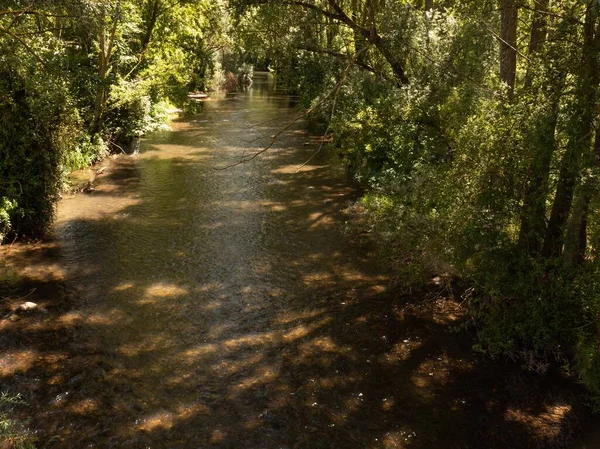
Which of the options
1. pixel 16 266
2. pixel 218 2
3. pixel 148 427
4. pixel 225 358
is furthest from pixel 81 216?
pixel 218 2

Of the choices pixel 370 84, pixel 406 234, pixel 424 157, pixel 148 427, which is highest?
pixel 370 84

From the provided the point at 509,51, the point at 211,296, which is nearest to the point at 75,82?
the point at 211,296

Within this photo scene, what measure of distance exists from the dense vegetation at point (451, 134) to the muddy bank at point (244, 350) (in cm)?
89

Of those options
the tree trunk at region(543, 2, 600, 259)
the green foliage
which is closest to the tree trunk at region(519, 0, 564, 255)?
the tree trunk at region(543, 2, 600, 259)

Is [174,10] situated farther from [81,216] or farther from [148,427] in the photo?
[148,427]

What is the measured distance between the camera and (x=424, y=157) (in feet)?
40.7

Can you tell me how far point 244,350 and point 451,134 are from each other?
24.0ft

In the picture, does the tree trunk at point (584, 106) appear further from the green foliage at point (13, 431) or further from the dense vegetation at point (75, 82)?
the dense vegetation at point (75, 82)

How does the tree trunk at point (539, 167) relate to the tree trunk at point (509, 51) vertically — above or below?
below

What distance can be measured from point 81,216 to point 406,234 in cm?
932

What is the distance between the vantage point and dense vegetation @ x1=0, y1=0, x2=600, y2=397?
280 inches

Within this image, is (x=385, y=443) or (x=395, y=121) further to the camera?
(x=395, y=121)

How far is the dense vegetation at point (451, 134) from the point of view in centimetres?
712

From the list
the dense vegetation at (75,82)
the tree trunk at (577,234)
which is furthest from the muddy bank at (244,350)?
the tree trunk at (577,234)
